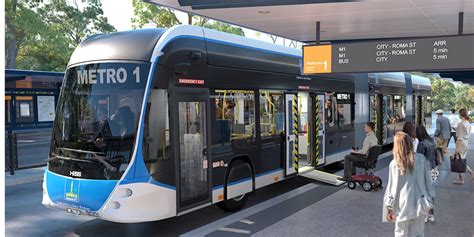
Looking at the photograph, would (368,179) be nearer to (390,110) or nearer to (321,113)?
(321,113)

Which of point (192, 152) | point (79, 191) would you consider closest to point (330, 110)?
point (192, 152)

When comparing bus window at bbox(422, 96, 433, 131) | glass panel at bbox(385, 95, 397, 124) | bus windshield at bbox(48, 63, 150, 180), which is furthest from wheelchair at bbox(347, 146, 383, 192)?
bus window at bbox(422, 96, 433, 131)

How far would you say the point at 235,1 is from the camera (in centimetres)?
604

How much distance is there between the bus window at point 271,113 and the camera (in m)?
8.34

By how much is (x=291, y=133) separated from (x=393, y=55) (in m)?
2.93

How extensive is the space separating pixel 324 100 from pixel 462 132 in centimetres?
316

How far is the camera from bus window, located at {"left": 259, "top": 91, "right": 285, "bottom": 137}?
8.34 meters

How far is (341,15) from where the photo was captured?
7.45 meters

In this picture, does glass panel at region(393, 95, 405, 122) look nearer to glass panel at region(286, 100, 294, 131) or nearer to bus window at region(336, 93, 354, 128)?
bus window at region(336, 93, 354, 128)

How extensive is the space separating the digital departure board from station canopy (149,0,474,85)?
53 centimetres

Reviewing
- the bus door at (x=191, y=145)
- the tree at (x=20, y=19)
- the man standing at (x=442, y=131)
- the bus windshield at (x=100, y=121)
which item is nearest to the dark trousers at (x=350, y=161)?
the man standing at (x=442, y=131)

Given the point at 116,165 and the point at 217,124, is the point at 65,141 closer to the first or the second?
the point at 116,165

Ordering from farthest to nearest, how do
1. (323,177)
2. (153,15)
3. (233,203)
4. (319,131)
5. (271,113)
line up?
A: (153,15)
(319,131)
(323,177)
(271,113)
(233,203)

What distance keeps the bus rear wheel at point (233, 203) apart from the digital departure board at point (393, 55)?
8.36 feet
